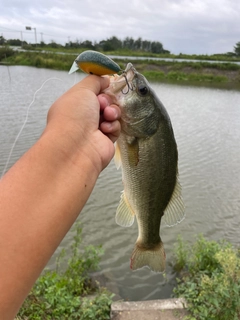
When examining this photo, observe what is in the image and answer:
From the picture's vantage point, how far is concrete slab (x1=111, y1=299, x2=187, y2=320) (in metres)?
3.68

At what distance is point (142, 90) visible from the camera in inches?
77.8

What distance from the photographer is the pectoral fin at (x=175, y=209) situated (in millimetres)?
2277

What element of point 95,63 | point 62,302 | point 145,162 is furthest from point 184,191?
point 95,63

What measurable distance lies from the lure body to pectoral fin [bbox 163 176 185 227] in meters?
0.96

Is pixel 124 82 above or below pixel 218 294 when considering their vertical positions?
above

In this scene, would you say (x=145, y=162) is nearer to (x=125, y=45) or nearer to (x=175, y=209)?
(x=175, y=209)

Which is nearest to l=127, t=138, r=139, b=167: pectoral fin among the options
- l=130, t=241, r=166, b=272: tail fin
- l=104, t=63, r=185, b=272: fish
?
l=104, t=63, r=185, b=272: fish

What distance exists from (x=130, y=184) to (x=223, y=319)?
2.29m

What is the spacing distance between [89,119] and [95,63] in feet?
1.08

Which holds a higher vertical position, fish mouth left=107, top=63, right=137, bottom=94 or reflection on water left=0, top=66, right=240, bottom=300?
fish mouth left=107, top=63, right=137, bottom=94

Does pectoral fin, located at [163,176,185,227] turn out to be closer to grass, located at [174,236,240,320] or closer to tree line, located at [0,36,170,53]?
grass, located at [174,236,240,320]

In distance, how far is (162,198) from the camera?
2246mm

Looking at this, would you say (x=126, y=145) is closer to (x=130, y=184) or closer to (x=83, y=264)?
(x=130, y=184)

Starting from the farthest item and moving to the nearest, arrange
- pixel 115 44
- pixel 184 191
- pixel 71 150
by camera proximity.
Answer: pixel 115 44 < pixel 184 191 < pixel 71 150
